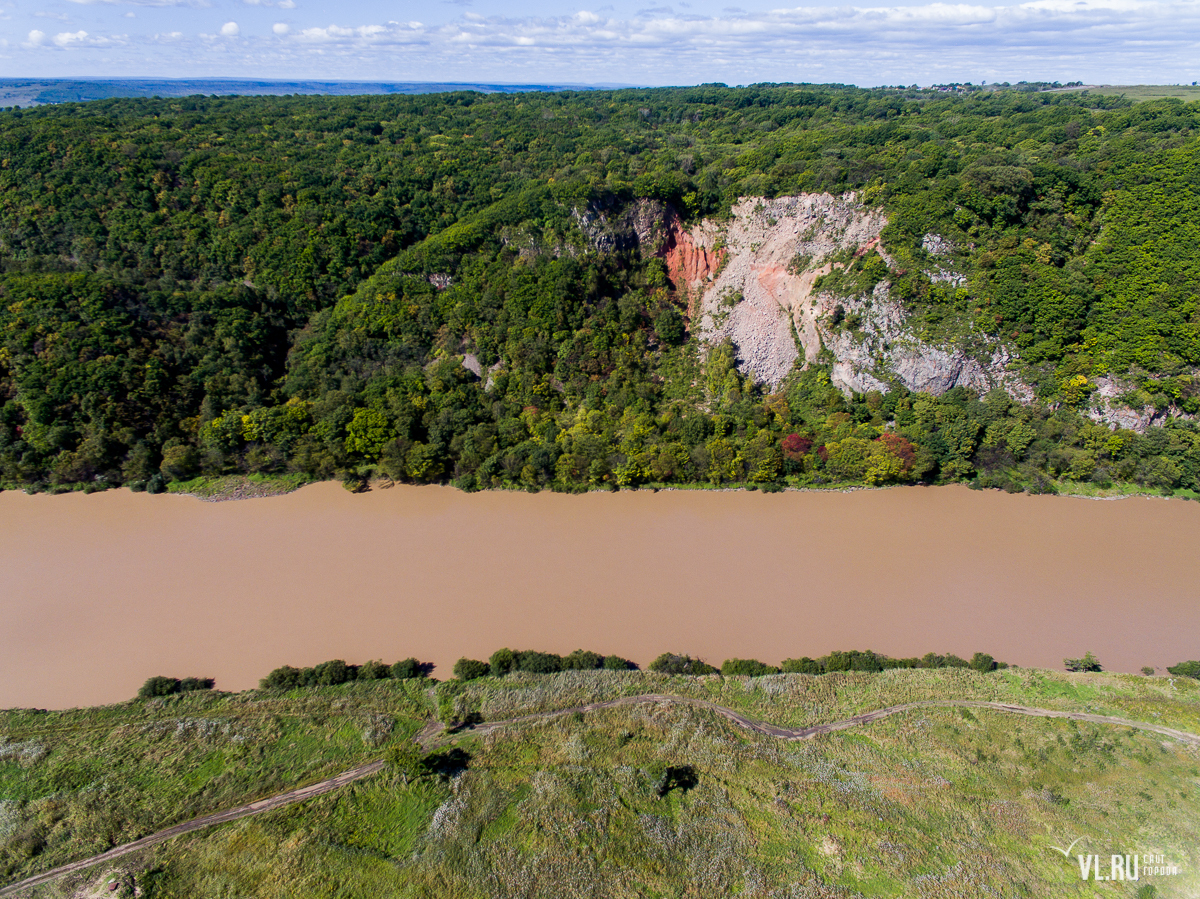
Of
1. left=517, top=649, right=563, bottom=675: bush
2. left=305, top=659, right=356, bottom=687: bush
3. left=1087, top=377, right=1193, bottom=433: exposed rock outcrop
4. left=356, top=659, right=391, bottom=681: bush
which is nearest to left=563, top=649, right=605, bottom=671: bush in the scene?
left=517, top=649, right=563, bottom=675: bush

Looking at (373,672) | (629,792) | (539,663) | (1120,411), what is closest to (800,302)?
(1120,411)

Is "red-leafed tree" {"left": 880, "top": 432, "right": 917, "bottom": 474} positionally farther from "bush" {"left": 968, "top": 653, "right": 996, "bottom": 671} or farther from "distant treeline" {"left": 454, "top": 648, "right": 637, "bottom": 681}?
"distant treeline" {"left": 454, "top": 648, "right": 637, "bottom": 681}

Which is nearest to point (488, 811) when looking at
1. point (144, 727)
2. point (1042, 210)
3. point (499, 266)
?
point (144, 727)

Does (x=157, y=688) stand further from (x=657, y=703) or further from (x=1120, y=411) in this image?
(x=1120, y=411)

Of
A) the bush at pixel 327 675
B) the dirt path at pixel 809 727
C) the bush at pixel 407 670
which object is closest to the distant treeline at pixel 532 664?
the bush at pixel 407 670

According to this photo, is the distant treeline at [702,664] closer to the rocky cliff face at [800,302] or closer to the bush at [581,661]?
the bush at [581,661]

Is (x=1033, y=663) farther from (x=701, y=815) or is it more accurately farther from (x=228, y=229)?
(x=228, y=229)
